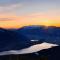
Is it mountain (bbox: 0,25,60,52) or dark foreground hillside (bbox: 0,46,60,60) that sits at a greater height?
mountain (bbox: 0,25,60,52)

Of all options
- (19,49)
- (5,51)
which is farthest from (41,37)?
(5,51)

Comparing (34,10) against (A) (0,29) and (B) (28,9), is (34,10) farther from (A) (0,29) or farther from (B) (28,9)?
(A) (0,29)

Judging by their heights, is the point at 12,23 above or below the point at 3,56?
above

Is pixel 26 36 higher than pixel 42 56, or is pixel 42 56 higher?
pixel 26 36

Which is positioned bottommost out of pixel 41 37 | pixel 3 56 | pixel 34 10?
pixel 3 56

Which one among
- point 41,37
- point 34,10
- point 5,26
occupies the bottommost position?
point 41,37

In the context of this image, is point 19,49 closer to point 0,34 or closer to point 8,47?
point 8,47

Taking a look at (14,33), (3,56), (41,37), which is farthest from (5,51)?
(41,37)

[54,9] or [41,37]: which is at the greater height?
[54,9]

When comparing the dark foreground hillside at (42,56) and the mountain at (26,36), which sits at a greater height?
the mountain at (26,36)
